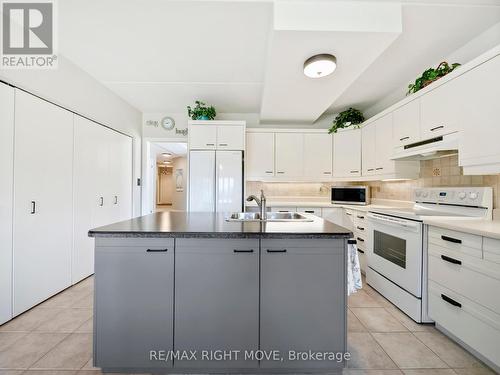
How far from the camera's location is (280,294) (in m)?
1.41

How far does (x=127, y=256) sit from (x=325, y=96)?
2.82 metres

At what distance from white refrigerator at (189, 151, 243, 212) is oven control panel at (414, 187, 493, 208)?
2.34m

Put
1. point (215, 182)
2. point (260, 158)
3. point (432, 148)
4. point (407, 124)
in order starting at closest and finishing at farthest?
point (432, 148) → point (407, 124) → point (215, 182) → point (260, 158)

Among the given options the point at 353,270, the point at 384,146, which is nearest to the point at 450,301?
the point at 353,270

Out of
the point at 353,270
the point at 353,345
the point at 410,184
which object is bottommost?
the point at 353,345

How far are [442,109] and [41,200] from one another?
391 centimetres

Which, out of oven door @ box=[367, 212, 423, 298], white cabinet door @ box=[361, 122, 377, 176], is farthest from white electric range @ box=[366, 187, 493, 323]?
white cabinet door @ box=[361, 122, 377, 176]

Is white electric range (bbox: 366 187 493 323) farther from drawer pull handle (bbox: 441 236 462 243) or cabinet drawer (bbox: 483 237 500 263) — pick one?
cabinet drawer (bbox: 483 237 500 263)

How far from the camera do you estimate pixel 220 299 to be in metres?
1.41

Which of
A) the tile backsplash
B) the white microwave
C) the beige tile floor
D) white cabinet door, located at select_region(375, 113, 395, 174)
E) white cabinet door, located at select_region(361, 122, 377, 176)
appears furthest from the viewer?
the white microwave

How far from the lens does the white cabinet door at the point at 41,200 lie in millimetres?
2068

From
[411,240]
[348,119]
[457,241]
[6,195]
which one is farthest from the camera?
[348,119]

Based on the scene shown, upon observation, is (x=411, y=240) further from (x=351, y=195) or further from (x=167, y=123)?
(x=167, y=123)

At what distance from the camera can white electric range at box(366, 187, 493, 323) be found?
199 centimetres
